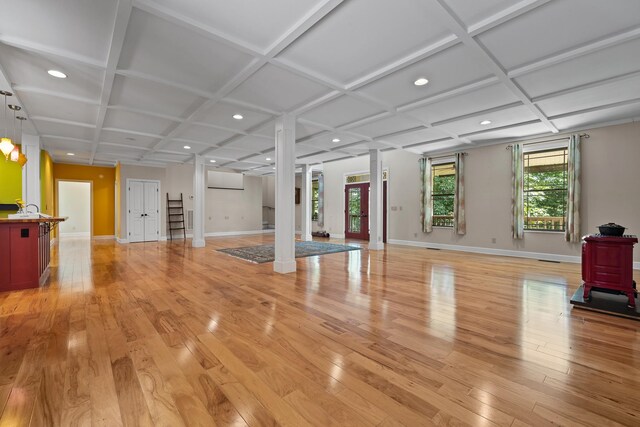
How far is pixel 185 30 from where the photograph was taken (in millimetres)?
2609

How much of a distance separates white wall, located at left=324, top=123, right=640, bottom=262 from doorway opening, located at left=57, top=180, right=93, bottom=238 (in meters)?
10.6

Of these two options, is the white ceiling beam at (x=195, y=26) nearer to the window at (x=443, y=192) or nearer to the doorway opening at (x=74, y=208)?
the window at (x=443, y=192)

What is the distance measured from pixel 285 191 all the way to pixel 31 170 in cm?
592

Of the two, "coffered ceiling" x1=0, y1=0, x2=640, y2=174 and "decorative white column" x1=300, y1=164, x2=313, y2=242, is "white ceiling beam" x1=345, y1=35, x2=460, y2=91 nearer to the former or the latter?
"coffered ceiling" x1=0, y1=0, x2=640, y2=174

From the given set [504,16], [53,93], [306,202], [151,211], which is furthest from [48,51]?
[151,211]

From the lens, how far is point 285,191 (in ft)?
15.9

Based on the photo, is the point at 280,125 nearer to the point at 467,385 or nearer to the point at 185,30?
the point at 185,30

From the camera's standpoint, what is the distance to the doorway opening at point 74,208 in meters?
11.4

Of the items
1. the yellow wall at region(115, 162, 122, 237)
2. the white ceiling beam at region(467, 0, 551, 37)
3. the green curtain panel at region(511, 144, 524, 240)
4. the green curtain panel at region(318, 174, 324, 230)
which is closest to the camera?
the white ceiling beam at region(467, 0, 551, 37)

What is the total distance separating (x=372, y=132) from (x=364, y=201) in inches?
168

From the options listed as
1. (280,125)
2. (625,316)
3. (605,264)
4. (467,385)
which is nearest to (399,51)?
(280,125)

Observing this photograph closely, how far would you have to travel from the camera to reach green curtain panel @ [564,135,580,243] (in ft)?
A: 18.8

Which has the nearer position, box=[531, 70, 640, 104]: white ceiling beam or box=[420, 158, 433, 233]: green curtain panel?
box=[531, 70, 640, 104]: white ceiling beam

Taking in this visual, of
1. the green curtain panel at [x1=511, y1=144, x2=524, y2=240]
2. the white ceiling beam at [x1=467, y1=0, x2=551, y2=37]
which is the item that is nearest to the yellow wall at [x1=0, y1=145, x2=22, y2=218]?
the white ceiling beam at [x1=467, y1=0, x2=551, y2=37]
